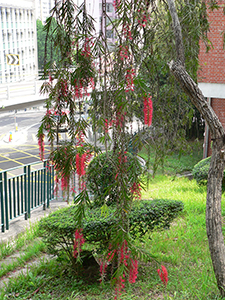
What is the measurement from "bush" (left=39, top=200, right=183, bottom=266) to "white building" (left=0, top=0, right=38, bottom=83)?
46.9 meters

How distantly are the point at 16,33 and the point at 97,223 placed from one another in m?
58.3

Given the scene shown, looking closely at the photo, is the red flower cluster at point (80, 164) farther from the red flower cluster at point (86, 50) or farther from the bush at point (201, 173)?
the bush at point (201, 173)

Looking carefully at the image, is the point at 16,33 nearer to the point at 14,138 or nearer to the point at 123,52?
the point at 14,138

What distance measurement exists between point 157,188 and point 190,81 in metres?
5.85

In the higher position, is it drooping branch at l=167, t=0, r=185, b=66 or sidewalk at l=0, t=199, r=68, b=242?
drooping branch at l=167, t=0, r=185, b=66

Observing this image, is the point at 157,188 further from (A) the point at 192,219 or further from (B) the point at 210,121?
(B) the point at 210,121

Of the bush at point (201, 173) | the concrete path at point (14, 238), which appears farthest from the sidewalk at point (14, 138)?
the concrete path at point (14, 238)

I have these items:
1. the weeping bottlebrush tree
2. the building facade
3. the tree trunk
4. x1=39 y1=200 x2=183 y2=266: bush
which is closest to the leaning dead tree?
the tree trunk

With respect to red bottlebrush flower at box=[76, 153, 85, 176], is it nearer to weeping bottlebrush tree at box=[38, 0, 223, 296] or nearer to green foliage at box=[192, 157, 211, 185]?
weeping bottlebrush tree at box=[38, 0, 223, 296]

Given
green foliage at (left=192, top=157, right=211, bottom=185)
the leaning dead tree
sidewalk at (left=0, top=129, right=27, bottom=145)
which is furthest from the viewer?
sidewalk at (left=0, top=129, right=27, bottom=145)

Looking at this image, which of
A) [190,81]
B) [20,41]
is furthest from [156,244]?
[20,41]

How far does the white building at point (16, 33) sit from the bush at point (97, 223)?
154 feet

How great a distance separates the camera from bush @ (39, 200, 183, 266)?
3617 mm

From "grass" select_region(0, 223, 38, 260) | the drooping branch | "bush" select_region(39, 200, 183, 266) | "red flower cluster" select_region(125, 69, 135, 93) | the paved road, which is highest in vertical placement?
the drooping branch
